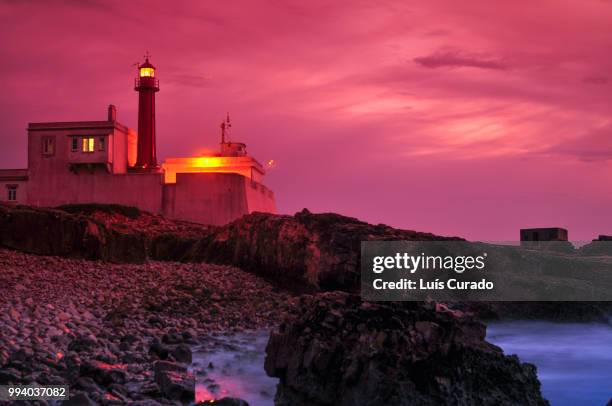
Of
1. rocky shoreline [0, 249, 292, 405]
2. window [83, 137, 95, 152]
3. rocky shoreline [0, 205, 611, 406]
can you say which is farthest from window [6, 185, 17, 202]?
rocky shoreline [0, 249, 292, 405]

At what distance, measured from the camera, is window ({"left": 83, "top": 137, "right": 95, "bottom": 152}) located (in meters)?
45.6

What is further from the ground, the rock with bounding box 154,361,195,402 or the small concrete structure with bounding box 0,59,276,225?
the small concrete structure with bounding box 0,59,276,225

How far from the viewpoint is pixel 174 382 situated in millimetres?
8516

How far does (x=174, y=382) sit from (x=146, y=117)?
44.6m

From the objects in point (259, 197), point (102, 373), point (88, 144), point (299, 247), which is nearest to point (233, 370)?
point (102, 373)

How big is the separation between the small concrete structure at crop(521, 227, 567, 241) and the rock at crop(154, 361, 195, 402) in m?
36.8

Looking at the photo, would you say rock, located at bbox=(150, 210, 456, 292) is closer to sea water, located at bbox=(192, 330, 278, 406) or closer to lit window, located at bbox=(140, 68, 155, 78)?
sea water, located at bbox=(192, 330, 278, 406)

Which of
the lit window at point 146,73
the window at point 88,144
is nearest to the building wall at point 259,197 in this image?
the window at point 88,144

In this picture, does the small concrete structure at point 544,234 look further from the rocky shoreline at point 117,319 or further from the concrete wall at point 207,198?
the rocky shoreline at point 117,319

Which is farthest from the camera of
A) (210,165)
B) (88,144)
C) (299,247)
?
(210,165)

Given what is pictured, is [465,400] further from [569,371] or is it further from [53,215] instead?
[53,215]

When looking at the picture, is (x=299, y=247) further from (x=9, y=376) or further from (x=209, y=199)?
(x=209, y=199)

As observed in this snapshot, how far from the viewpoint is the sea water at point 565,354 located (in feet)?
37.4

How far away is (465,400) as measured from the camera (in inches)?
295
